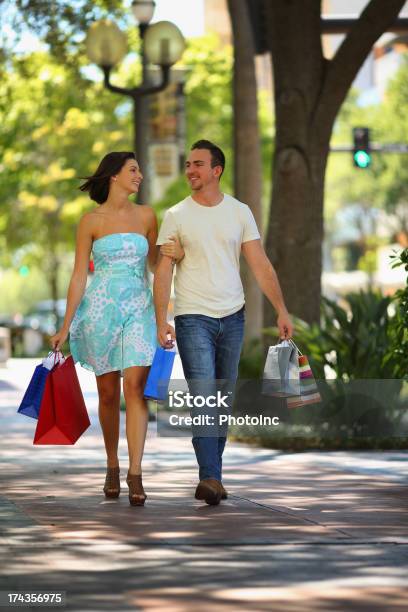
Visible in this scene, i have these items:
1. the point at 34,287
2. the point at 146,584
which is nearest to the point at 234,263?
the point at 146,584

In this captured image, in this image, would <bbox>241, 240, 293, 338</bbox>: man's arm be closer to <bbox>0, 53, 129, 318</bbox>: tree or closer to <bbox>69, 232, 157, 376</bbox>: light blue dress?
<bbox>69, 232, 157, 376</bbox>: light blue dress

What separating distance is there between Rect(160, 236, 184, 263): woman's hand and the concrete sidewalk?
1.42 m

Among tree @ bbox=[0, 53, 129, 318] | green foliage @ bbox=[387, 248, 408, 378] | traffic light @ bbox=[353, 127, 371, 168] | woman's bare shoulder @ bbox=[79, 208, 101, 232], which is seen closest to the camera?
woman's bare shoulder @ bbox=[79, 208, 101, 232]

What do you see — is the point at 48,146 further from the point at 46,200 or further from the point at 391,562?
the point at 391,562

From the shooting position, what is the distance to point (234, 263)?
9789mm

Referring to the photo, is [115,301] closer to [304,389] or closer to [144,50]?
[304,389]

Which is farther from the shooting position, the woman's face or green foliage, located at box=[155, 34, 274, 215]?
green foliage, located at box=[155, 34, 274, 215]

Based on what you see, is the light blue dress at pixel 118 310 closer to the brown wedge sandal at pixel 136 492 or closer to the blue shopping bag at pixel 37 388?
the blue shopping bag at pixel 37 388

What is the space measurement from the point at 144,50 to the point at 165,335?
12.1 m

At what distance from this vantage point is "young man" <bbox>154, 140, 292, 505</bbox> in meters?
9.65

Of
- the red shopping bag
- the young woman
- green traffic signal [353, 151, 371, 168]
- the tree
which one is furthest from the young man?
the tree

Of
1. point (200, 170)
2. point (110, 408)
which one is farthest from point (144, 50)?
point (110, 408)

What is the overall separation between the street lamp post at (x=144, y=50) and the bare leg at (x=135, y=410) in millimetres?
10501

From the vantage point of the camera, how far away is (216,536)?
8.20 meters
